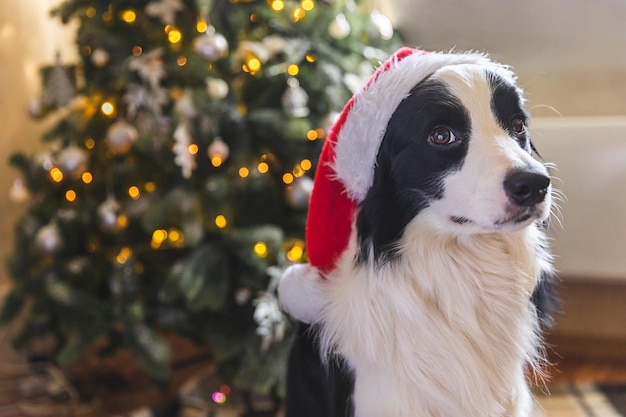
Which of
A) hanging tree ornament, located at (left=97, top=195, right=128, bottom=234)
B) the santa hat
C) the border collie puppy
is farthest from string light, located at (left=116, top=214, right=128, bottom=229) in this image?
the border collie puppy

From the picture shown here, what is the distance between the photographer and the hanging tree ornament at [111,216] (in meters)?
1.62

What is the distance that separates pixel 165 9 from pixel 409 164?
94 cm

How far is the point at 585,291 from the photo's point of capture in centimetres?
184

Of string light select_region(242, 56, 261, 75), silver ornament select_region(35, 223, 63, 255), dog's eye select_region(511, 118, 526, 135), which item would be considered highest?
dog's eye select_region(511, 118, 526, 135)

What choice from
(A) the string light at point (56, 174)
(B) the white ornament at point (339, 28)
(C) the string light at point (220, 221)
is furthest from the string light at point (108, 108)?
(B) the white ornament at point (339, 28)

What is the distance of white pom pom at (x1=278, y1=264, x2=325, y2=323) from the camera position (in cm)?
104

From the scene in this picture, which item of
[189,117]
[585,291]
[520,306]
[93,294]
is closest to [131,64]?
[189,117]

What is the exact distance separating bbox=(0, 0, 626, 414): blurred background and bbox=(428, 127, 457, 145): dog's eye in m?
0.81

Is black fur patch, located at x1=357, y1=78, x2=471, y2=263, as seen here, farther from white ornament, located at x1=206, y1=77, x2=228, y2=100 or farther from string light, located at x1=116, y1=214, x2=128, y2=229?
string light, located at x1=116, y1=214, x2=128, y2=229

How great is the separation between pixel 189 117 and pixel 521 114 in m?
0.86

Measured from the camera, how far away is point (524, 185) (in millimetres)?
810

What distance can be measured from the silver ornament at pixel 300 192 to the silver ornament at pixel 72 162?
553mm

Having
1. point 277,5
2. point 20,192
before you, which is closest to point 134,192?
point 20,192

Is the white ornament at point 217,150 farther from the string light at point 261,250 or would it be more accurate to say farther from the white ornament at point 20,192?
the white ornament at point 20,192
